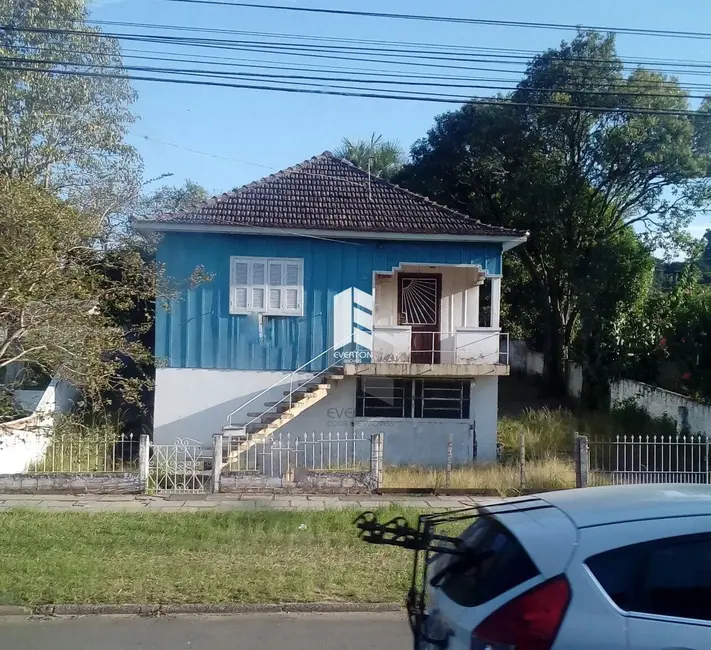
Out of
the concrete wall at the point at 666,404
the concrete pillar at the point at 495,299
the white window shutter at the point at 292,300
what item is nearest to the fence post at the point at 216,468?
the white window shutter at the point at 292,300

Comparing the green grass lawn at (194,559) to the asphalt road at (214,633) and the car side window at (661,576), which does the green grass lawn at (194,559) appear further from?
the car side window at (661,576)

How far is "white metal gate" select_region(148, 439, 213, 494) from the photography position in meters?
11.8

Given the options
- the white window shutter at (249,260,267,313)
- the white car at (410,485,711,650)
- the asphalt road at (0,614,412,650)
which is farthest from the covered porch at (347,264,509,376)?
the white car at (410,485,711,650)

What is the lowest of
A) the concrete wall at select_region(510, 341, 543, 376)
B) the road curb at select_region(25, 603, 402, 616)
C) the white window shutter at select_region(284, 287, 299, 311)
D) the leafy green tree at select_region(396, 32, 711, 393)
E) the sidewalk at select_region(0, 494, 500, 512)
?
the road curb at select_region(25, 603, 402, 616)

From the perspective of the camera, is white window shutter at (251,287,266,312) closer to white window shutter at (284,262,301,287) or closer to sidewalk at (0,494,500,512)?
white window shutter at (284,262,301,287)

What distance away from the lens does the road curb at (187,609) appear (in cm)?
630

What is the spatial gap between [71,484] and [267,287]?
271 inches

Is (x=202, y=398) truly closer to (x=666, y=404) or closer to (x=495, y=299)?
(x=495, y=299)

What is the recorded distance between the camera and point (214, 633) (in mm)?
5973

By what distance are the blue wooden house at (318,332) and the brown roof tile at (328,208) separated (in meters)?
0.06

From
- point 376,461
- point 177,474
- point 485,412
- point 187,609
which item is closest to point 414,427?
point 485,412

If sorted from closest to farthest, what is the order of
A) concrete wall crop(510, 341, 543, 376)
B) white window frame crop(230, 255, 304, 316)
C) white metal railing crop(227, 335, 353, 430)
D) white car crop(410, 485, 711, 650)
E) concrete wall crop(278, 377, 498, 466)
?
white car crop(410, 485, 711, 650), white metal railing crop(227, 335, 353, 430), white window frame crop(230, 255, 304, 316), concrete wall crop(278, 377, 498, 466), concrete wall crop(510, 341, 543, 376)

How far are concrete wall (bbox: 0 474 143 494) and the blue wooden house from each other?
189 inches

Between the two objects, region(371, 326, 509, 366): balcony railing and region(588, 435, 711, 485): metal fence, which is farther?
region(371, 326, 509, 366): balcony railing
